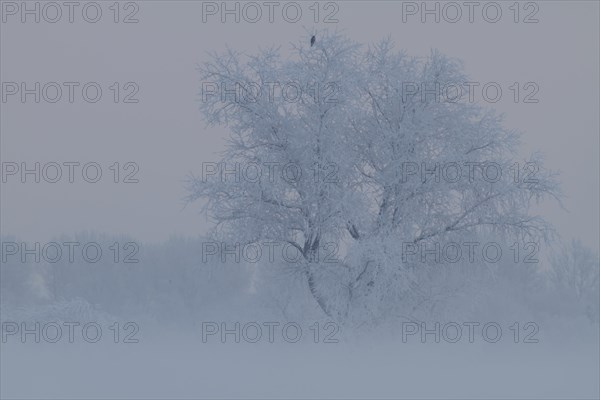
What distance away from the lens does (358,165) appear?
1462cm

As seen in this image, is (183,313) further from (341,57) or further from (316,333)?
(341,57)

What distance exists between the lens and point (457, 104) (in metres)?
14.8

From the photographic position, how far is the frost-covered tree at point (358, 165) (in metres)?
14.1

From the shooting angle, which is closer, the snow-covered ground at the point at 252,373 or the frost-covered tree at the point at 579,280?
the snow-covered ground at the point at 252,373

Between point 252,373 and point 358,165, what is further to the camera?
point 358,165

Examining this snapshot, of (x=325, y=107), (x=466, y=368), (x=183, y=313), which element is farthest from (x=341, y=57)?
(x=466, y=368)

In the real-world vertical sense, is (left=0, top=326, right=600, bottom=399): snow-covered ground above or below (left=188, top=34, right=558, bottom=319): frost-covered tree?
below

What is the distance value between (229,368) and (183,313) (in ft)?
26.8

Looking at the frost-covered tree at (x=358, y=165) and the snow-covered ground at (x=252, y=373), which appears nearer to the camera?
the snow-covered ground at (x=252, y=373)

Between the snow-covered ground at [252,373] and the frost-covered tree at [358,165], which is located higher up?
the frost-covered tree at [358,165]

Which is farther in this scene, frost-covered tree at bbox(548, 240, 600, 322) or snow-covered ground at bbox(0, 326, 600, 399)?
frost-covered tree at bbox(548, 240, 600, 322)

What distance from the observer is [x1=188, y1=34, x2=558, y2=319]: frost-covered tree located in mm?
14117

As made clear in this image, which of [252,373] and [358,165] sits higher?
[358,165]

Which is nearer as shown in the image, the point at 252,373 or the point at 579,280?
the point at 252,373
